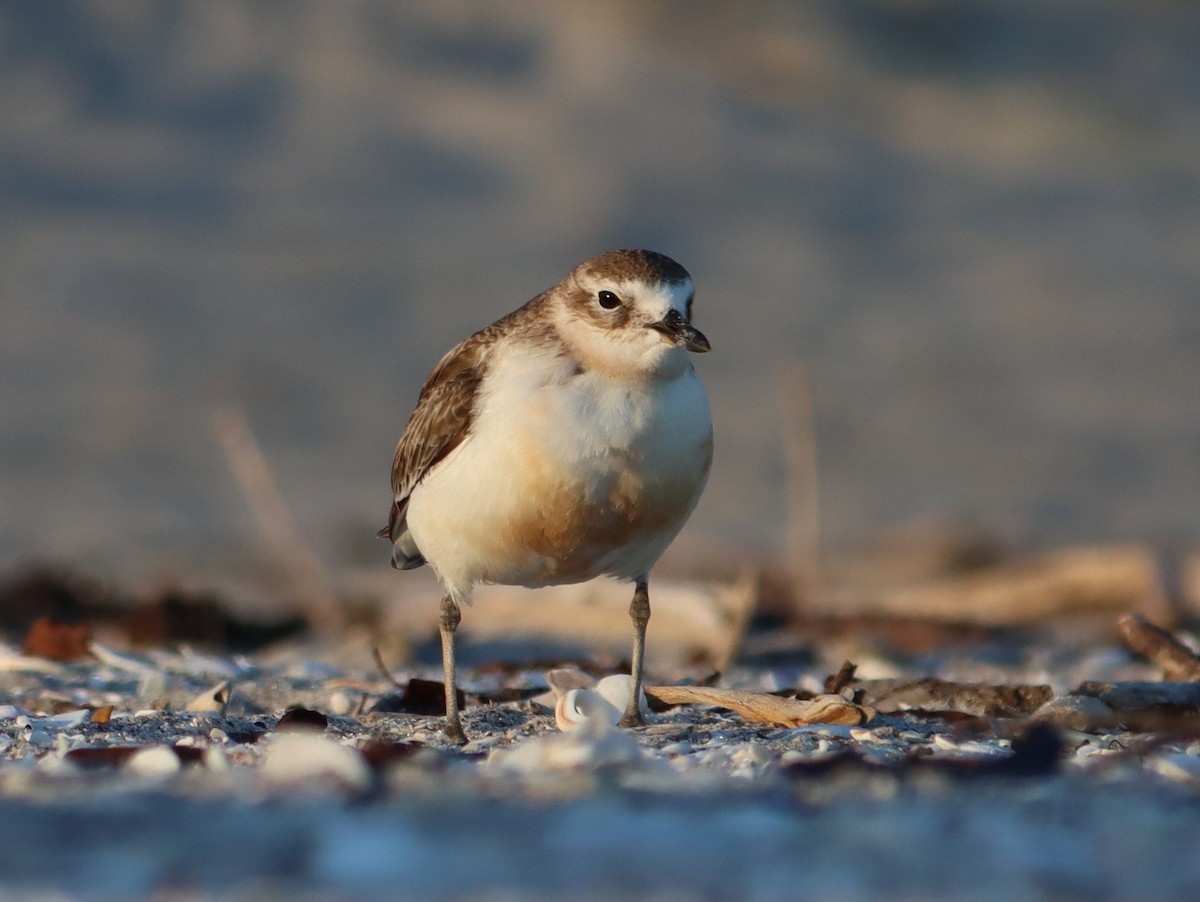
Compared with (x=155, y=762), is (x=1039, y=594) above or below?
above

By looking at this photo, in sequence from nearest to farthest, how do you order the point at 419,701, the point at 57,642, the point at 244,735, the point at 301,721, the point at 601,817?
1. the point at 601,817
2. the point at 244,735
3. the point at 301,721
4. the point at 419,701
5. the point at 57,642

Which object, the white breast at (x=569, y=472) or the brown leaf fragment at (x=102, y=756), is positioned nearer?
the brown leaf fragment at (x=102, y=756)

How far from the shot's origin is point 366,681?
18.2 feet

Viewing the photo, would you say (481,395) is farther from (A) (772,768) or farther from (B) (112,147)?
(B) (112,147)

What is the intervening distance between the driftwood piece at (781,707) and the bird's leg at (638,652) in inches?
6.5

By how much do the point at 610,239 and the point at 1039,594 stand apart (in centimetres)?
1366

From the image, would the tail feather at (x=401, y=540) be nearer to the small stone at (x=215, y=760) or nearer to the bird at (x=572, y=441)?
the bird at (x=572, y=441)

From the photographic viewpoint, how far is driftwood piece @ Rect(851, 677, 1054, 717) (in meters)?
4.87

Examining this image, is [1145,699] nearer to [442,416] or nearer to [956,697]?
[956,697]

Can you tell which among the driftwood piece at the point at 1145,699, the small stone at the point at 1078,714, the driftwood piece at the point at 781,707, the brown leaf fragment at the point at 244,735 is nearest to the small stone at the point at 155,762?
the brown leaf fragment at the point at 244,735

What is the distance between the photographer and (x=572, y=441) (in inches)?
182

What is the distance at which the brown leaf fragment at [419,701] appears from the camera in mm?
5047

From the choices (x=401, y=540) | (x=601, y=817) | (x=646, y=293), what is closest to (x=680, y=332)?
(x=646, y=293)

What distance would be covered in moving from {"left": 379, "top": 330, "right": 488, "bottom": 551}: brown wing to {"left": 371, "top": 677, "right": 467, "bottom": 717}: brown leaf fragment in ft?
2.00
